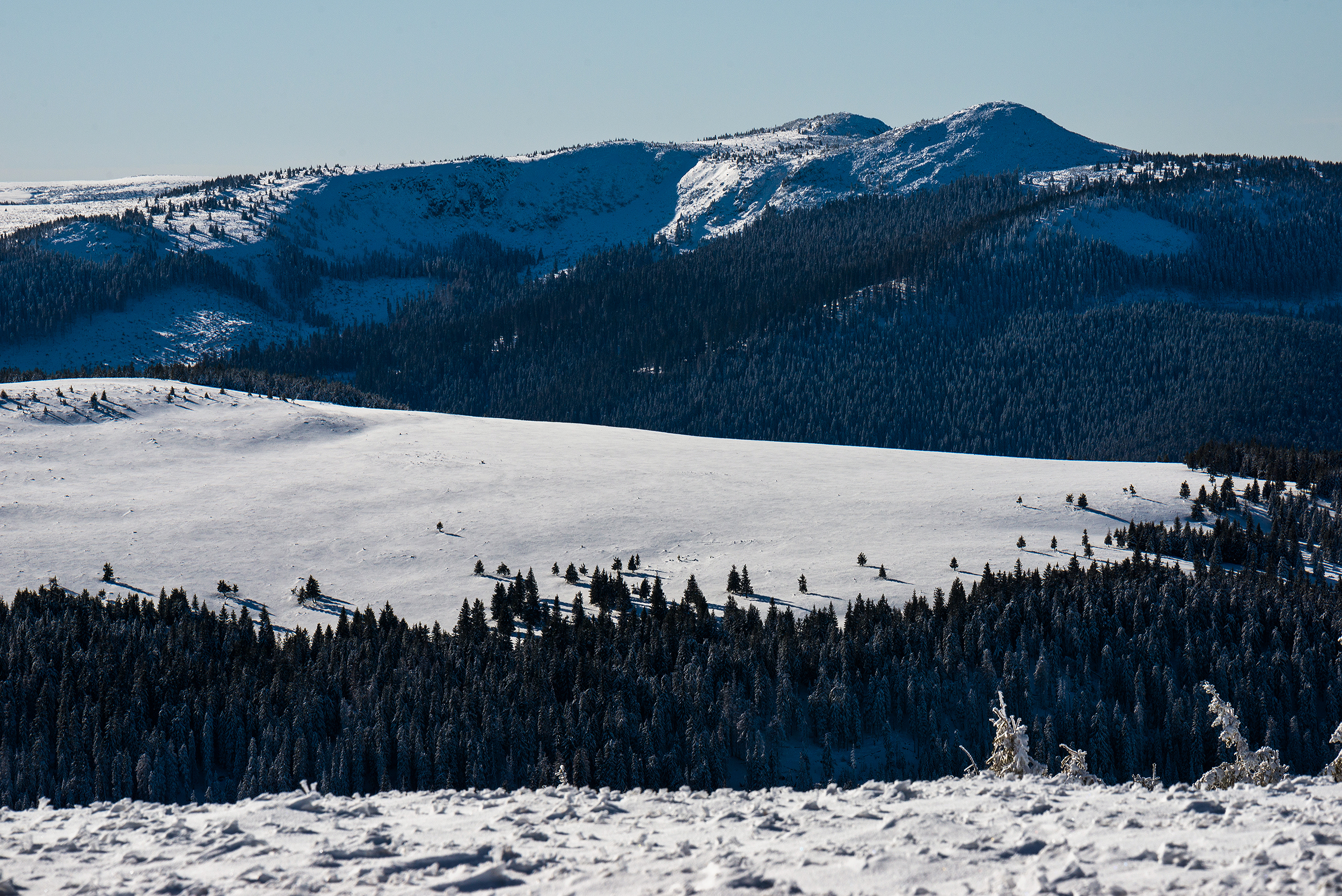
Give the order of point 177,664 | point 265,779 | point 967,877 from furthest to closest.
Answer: point 177,664, point 265,779, point 967,877

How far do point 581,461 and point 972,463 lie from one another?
44.7 metres

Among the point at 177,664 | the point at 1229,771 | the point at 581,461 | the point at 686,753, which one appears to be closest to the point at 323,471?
the point at 581,461

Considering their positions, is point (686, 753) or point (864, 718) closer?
point (686, 753)

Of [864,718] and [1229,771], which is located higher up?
[1229,771]

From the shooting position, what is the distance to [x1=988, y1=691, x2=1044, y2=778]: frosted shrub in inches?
1061

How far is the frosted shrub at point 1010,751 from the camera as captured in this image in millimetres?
26953

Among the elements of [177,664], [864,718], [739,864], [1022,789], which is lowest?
[864,718]

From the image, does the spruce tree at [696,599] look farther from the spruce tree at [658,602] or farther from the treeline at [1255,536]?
the treeline at [1255,536]

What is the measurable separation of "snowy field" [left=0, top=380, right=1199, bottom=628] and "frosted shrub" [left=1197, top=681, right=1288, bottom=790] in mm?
47153

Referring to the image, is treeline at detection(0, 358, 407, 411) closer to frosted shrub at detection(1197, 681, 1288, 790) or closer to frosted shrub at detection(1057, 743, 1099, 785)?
frosted shrub at detection(1057, 743, 1099, 785)

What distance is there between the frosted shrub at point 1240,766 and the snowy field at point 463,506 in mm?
47153

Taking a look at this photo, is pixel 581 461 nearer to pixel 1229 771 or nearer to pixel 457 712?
pixel 457 712

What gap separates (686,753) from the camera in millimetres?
54938

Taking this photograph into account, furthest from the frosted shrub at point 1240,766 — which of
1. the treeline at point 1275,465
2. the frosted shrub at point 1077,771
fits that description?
the treeline at point 1275,465
